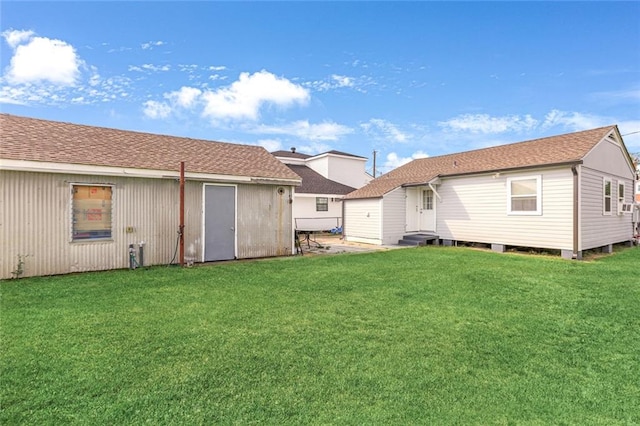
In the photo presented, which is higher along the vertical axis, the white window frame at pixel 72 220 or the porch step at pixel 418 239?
the white window frame at pixel 72 220

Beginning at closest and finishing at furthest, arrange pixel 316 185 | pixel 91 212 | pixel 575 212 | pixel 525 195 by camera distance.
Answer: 1. pixel 91 212
2. pixel 575 212
3. pixel 525 195
4. pixel 316 185

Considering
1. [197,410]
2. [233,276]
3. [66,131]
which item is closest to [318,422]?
[197,410]

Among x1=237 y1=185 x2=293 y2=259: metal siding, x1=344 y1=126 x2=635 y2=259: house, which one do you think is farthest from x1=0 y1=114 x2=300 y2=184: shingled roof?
x1=344 y1=126 x2=635 y2=259: house

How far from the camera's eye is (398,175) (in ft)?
57.6

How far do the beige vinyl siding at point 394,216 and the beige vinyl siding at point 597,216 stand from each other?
21.8 feet

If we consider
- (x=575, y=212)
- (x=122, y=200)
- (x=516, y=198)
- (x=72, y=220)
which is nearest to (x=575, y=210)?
(x=575, y=212)

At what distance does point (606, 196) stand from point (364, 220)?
9.38 metres

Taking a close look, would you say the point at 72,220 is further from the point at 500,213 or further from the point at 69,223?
the point at 500,213

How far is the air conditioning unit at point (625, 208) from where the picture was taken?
1322cm

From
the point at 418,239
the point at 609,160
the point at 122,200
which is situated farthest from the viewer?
the point at 418,239

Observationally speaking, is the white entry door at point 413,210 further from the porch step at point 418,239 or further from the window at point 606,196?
the window at point 606,196

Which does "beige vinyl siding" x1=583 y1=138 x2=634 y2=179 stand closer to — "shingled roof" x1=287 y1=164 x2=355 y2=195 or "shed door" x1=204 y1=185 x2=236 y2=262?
"shed door" x1=204 y1=185 x2=236 y2=262

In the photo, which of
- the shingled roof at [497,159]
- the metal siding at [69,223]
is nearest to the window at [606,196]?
the shingled roof at [497,159]

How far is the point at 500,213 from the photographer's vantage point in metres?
12.4
